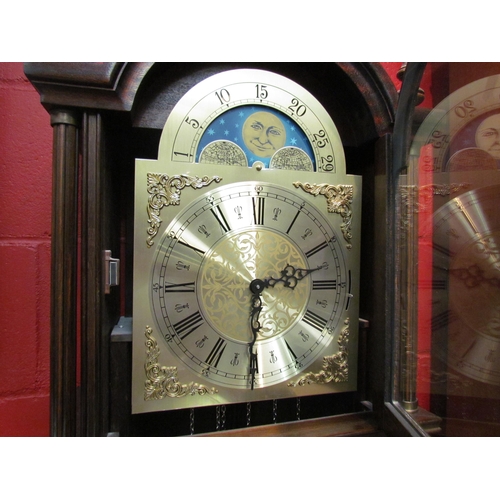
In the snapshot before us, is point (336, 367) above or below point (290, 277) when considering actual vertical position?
below

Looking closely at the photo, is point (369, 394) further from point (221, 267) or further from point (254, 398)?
point (221, 267)

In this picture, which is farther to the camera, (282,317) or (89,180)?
(282,317)

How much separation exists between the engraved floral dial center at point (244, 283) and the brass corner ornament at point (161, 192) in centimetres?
12

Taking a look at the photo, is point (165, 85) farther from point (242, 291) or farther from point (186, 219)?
point (242, 291)

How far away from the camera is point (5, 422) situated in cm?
85

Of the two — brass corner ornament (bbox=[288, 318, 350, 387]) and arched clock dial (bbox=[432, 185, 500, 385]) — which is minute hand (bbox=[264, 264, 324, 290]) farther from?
arched clock dial (bbox=[432, 185, 500, 385])

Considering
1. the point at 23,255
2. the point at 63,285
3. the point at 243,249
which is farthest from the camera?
the point at 23,255

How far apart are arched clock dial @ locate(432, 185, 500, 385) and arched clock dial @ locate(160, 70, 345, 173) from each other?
0.87 ft

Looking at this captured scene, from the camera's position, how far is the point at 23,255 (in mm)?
858

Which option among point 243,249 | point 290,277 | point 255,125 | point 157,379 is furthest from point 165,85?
point 157,379

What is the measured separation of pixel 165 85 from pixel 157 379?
2.01ft

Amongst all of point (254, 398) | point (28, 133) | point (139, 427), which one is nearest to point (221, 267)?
point (254, 398)

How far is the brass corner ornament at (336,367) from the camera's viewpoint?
732 millimetres

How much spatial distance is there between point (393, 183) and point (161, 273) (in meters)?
0.53
